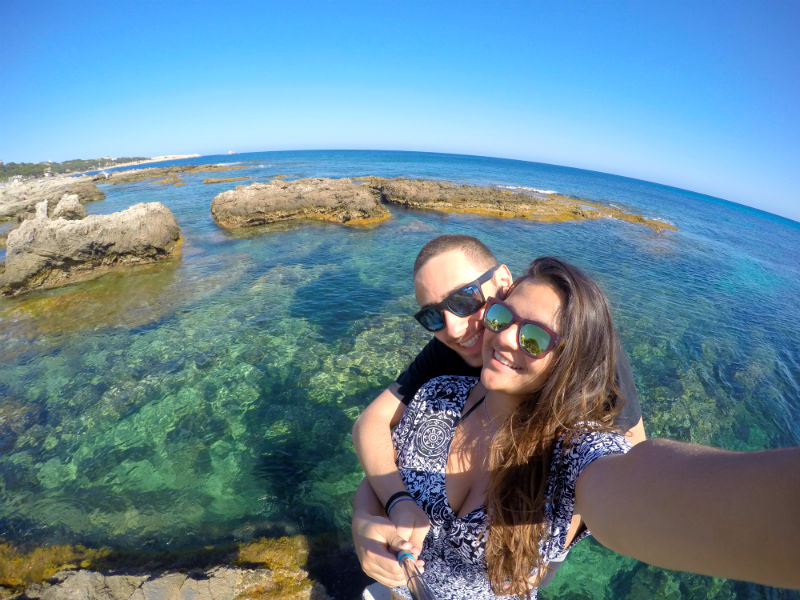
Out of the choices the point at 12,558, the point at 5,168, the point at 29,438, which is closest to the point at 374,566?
the point at 12,558

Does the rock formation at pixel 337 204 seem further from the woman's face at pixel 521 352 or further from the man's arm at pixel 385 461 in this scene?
the woman's face at pixel 521 352

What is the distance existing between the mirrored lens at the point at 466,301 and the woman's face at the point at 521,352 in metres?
0.31

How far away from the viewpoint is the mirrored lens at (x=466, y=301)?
208cm

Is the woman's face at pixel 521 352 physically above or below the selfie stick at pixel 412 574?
above

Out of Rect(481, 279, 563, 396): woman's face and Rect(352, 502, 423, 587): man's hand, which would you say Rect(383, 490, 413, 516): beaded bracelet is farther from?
Rect(481, 279, 563, 396): woman's face

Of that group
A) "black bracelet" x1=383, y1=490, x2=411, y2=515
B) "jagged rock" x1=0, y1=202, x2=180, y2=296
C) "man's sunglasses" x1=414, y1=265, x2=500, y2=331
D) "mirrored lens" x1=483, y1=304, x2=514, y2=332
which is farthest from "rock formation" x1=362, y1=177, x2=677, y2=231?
"black bracelet" x1=383, y1=490, x2=411, y2=515

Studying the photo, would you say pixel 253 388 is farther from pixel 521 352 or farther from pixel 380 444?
pixel 521 352

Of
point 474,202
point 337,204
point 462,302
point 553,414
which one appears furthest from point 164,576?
point 474,202

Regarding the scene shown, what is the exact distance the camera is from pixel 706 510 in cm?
86

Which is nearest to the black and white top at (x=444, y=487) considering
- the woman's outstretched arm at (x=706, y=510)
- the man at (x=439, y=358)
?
the man at (x=439, y=358)

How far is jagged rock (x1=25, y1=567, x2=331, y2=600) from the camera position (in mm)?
3250

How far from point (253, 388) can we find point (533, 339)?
6.44 m

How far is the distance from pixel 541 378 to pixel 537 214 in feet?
87.7

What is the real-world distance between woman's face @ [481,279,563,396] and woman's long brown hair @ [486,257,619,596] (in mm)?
40
